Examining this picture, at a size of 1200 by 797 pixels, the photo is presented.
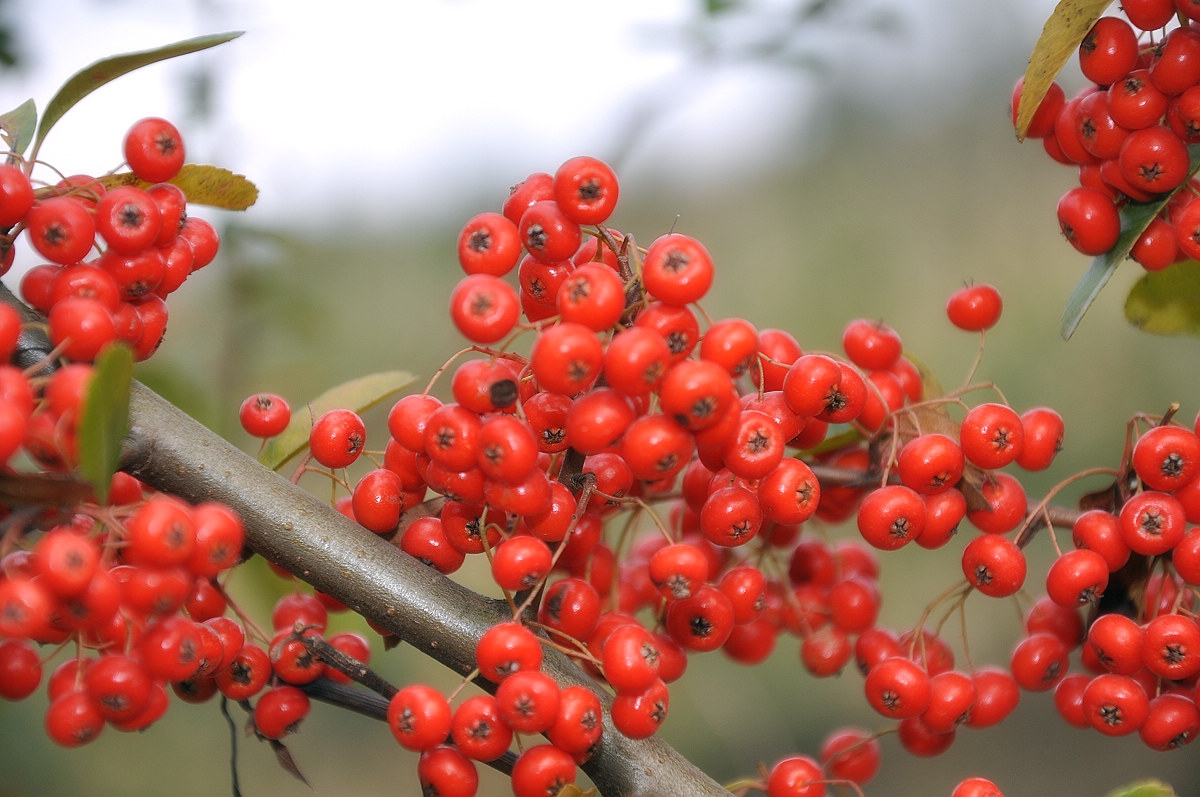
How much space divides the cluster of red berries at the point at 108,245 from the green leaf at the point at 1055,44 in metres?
0.86

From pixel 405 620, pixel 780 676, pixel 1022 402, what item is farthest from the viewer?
pixel 780 676

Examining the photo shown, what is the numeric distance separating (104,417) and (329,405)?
0.49 metres

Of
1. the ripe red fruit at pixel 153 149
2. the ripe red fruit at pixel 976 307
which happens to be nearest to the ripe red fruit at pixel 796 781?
the ripe red fruit at pixel 976 307

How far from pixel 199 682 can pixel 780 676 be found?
2729mm

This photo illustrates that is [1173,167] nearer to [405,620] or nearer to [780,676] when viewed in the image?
[405,620]

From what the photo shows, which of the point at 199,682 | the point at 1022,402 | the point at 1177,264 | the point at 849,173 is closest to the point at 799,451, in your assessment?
the point at 1177,264

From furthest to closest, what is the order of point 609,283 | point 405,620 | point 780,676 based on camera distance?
1. point 780,676
2. point 405,620
3. point 609,283

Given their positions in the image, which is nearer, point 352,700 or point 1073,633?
point 352,700

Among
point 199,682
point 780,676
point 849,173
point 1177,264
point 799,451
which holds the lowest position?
point 780,676

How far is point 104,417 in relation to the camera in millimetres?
596

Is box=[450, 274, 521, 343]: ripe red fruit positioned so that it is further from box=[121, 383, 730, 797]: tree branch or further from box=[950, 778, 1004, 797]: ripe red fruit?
box=[950, 778, 1004, 797]: ripe red fruit

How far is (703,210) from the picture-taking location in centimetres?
359

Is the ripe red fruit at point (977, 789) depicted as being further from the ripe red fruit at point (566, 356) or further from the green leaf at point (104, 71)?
the green leaf at point (104, 71)

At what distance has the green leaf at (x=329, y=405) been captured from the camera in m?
1.05
